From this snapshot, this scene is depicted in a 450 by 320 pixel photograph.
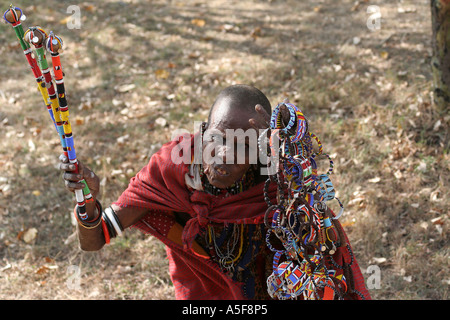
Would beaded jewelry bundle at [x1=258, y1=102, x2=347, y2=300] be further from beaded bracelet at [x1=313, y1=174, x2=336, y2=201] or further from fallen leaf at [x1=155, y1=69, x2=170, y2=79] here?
fallen leaf at [x1=155, y1=69, x2=170, y2=79]

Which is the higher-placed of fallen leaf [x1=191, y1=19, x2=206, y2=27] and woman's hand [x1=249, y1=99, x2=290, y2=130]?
woman's hand [x1=249, y1=99, x2=290, y2=130]

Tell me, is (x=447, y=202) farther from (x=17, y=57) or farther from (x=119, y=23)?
(x=17, y=57)

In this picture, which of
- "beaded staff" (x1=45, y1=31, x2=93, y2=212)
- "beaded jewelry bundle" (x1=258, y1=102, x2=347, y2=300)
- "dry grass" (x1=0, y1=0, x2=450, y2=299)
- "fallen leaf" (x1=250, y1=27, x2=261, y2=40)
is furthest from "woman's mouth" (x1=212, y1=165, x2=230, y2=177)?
"fallen leaf" (x1=250, y1=27, x2=261, y2=40)

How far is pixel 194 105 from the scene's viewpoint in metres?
5.53

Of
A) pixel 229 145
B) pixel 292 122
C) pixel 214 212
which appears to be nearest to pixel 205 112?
pixel 214 212

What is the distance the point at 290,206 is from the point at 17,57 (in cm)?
625

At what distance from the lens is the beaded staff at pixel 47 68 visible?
1702 millimetres

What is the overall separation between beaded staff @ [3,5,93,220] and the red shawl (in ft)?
2.06

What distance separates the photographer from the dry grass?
3.75m

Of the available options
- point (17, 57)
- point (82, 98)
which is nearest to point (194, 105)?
point (82, 98)

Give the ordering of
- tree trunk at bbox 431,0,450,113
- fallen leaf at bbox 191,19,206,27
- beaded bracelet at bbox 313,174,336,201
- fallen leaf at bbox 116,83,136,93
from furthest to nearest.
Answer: fallen leaf at bbox 191,19,206,27 < fallen leaf at bbox 116,83,136,93 < tree trunk at bbox 431,0,450,113 < beaded bracelet at bbox 313,174,336,201

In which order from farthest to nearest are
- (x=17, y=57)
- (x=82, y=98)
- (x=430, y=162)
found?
(x=17, y=57) → (x=82, y=98) → (x=430, y=162)

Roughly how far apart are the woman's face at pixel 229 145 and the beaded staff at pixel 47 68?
69cm

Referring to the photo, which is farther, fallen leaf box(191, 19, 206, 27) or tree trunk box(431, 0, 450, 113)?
fallen leaf box(191, 19, 206, 27)
